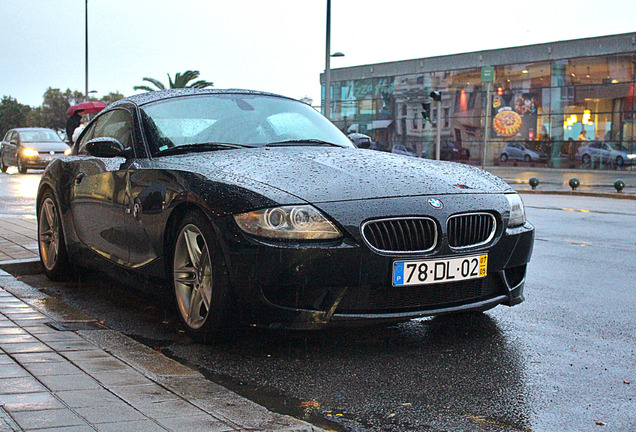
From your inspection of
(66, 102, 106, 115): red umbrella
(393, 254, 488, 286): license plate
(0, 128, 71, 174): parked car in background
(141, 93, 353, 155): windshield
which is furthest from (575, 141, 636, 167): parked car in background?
(393, 254, 488, 286): license plate

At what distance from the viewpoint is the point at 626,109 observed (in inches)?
1671

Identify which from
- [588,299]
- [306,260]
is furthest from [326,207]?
[588,299]

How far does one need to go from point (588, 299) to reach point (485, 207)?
1855mm

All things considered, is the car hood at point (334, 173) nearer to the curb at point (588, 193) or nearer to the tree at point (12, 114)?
the curb at point (588, 193)

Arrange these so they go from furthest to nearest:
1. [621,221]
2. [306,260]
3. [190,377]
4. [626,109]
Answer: [626,109]
[621,221]
[306,260]
[190,377]

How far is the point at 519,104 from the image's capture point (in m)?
47.2

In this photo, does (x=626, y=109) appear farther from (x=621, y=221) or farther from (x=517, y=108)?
(x=621, y=221)

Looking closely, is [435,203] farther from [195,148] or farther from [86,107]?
[86,107]

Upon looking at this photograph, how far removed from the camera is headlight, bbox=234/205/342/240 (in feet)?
13.1

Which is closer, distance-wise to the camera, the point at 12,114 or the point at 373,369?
the point at 373,369

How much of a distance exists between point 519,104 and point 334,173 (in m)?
44.7

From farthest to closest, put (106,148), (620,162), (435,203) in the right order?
1. (620,162)
2. (106,148)
3. (435,203)

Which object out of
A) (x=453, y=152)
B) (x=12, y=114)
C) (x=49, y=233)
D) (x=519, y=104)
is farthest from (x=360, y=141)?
(x=12, y=114)

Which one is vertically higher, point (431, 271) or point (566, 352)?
point (431, 271)
